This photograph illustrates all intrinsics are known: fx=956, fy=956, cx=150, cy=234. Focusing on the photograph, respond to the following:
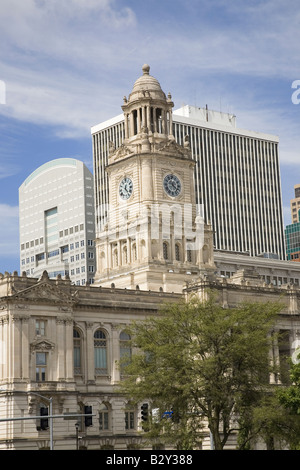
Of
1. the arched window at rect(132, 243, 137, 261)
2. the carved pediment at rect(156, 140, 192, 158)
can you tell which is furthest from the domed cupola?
the arched window at rect(132, 243, 137, 261)

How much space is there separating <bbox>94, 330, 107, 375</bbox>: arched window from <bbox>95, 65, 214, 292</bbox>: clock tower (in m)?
15.8

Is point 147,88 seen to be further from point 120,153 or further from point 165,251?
point 165,251

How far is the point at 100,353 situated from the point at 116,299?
719 cm

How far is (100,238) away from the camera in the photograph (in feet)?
474

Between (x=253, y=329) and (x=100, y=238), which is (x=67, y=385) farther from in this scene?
(x=100, y=238)

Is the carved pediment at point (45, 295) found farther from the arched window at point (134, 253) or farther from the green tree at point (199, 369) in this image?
the arched window at point (134, 253)

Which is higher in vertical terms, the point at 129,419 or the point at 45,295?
the point at 45,295

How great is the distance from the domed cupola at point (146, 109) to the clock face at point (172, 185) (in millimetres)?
6771

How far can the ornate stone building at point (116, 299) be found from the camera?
107875 millimetres

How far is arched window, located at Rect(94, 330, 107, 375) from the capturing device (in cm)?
11688

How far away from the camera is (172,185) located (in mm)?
142500

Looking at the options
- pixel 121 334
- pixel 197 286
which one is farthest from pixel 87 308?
pixel 197 286

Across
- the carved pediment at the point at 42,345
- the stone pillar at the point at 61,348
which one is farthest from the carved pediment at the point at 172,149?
the carved pediment at the point at 42,345

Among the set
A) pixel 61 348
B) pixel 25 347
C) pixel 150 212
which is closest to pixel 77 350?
pixel 61 348
